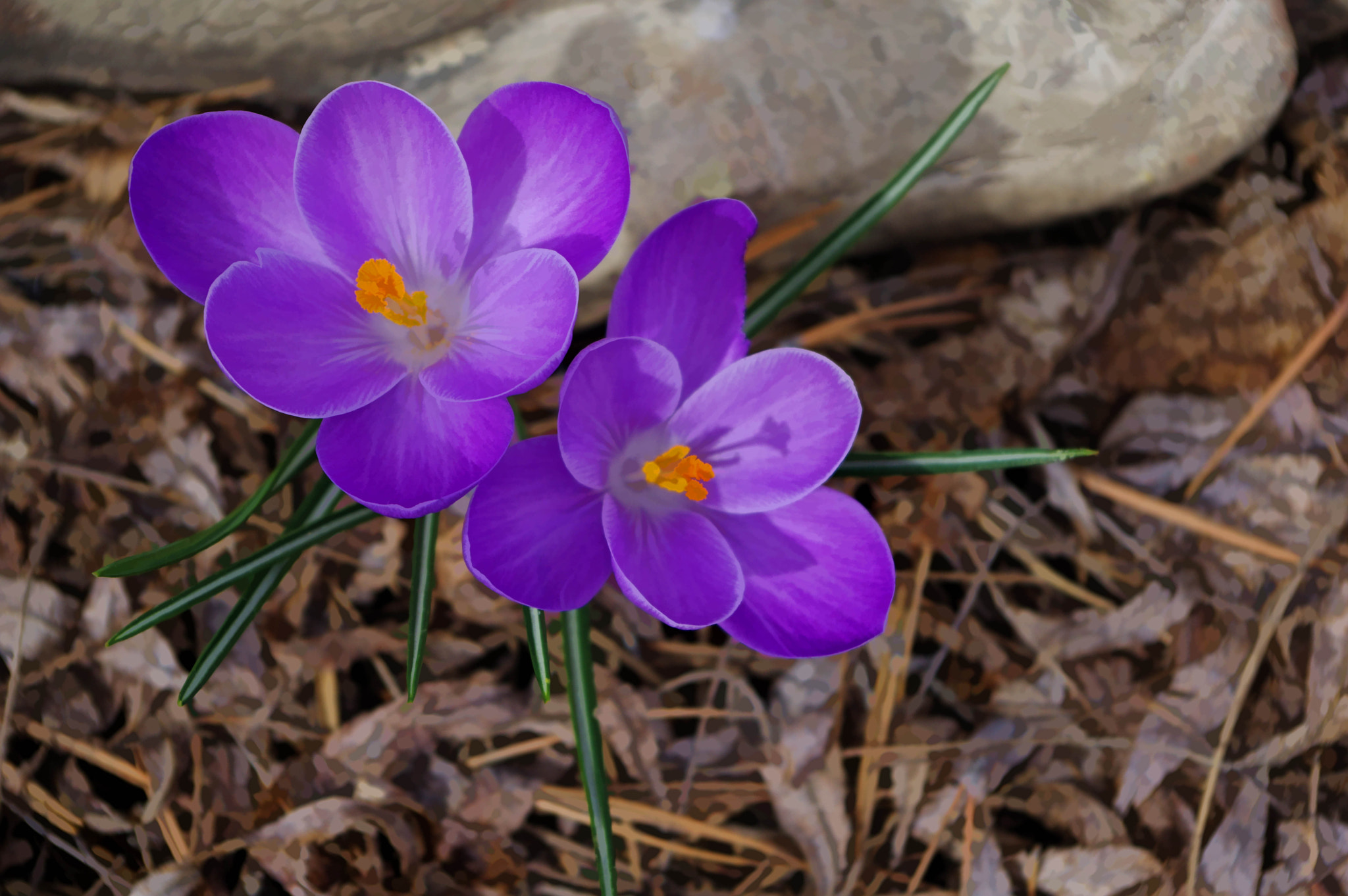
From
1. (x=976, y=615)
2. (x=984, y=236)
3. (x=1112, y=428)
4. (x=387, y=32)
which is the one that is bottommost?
(x=976, y=615)

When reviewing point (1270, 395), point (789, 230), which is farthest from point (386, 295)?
point (1270, 395)

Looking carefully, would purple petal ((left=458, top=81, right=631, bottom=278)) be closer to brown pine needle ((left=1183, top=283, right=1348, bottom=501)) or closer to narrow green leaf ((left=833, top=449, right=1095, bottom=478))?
narrow green leaf ((left=833, top=449, right=1095, bottom=478))

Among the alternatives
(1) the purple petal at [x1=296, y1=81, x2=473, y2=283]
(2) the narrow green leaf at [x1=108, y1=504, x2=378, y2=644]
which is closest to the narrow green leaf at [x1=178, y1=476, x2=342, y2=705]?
(2) the narrow green leaf at [x1=108, y1=504, x2=378, y2=644]

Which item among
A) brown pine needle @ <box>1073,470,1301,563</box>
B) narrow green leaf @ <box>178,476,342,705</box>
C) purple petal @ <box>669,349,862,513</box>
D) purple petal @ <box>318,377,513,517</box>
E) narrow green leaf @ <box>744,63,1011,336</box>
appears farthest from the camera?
brown pine needle @ <box>1073,470,1301,563</box>

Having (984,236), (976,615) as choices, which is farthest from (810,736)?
(984,236)

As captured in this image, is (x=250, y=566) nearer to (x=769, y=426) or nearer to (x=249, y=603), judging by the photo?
(x=249, y=603)

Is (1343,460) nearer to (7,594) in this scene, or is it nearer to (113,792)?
(113,792)
